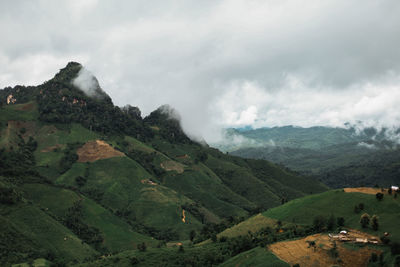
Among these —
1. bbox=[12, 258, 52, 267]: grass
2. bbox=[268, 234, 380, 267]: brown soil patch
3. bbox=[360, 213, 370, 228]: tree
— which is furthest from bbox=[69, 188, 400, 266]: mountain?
bbox=[12, 258, 52, 267]: grass

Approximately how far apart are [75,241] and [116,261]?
45.1 metres

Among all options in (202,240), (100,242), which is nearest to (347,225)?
(202,240)

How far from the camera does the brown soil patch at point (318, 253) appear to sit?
7500 centimetres

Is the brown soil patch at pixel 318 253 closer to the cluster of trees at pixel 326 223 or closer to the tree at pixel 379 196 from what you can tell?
the cluster of trees at pixel 326 223

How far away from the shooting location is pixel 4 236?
400ft

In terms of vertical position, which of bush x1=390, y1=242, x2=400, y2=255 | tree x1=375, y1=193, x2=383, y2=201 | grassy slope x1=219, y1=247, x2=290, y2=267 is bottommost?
grassy slope x1=219, y1=247, x2=290, y2=267

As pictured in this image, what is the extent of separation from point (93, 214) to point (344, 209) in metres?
133

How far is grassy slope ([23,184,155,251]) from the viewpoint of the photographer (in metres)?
168

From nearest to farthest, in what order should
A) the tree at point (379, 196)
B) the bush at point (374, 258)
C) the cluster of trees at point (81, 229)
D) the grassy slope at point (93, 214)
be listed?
the bush at point (374, 258), the tree at point (379, 196), the cluster of trees at point (81, 229), the grassy slope at point (93, 214)

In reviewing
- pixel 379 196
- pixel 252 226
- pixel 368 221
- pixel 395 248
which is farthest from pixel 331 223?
pixel 252 226

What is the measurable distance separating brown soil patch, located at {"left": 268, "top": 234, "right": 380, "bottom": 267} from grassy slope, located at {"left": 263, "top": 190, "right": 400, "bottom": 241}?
31.9ft

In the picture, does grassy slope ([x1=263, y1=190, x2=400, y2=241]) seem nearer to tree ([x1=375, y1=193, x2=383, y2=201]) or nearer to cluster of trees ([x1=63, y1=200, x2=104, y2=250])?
tree ([x1=375, y1=193, x2=383, y2=201])

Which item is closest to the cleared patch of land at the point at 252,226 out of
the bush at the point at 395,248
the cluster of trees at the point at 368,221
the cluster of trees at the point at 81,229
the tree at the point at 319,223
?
the tree at the point at 319,223

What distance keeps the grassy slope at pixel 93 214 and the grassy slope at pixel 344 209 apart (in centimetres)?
8054
